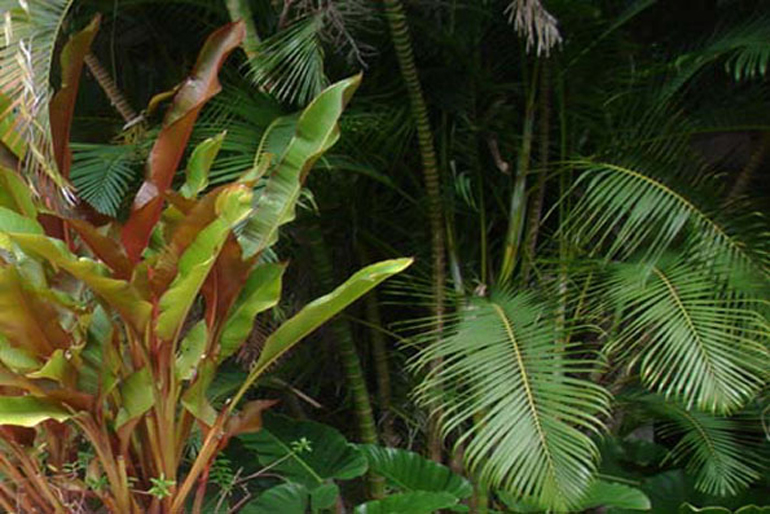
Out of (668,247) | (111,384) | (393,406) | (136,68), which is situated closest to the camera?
(111,384)

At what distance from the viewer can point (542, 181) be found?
3326 mm

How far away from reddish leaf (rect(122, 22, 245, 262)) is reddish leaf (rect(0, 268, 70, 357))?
27 cm

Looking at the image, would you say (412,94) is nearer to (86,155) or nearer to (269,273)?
(269,273)

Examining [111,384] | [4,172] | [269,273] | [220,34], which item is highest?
[220,34]

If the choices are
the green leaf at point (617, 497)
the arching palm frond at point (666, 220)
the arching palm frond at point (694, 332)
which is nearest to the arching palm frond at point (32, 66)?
the arching palm frond at point (666, 220)

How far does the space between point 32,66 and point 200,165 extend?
0.52 meters

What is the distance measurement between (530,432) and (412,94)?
1170 millimetres

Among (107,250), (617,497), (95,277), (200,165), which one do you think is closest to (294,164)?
(200,165)

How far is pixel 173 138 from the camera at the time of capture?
2.51 metres

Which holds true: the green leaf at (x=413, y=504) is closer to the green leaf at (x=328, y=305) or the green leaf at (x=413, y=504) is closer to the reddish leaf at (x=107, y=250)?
the green leaf at (x=328, y=305)

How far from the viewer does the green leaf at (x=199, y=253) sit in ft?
7.53

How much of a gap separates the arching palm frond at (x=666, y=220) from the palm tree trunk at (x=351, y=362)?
0.92 meters

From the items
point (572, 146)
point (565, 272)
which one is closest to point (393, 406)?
point (565, 272)

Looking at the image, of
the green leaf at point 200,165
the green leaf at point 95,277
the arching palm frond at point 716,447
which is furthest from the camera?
the arching palm frond at point 716,447
